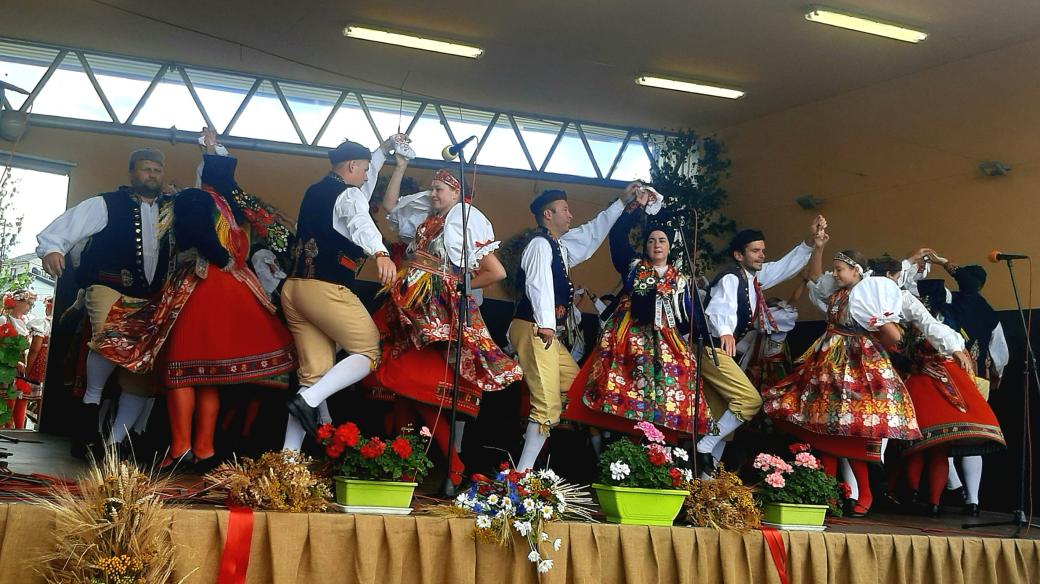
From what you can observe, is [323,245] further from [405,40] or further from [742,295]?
[405,40]

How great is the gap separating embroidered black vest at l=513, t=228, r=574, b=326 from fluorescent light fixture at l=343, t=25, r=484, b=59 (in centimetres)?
244

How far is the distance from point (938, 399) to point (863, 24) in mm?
2382

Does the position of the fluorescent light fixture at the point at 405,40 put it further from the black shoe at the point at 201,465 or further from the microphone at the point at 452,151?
the black shoe at the point at 201,465

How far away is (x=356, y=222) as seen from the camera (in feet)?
14.2

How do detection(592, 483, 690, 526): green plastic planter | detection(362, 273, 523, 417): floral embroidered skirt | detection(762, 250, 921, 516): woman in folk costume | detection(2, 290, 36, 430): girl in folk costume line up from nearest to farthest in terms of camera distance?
detection(592, 483, 690, 526): green plastic planter → detection(362, 273, 523, 417): floral embroidered skirt → detection(762, 250, 921, 516): woman in folk costume → detection(2, 290, 36, 430): girl in folk costume

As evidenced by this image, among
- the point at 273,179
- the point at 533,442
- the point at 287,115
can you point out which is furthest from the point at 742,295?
the point at 287,115

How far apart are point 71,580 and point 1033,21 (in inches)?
237

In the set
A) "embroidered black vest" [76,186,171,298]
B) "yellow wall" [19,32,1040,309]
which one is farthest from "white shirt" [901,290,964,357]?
"embroidered black vest" [76,186,171,298]

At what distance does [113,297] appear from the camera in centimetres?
491

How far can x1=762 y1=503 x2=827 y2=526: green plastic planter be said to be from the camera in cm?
411

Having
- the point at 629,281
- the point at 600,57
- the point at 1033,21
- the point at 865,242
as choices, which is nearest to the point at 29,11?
the point at 600,57

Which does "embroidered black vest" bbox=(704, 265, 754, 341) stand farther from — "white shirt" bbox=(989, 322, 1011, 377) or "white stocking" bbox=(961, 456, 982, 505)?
"white shirt" bbox=(989, 322, 1011, 377)

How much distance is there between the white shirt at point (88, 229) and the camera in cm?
457

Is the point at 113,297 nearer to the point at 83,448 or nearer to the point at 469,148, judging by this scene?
the point at 83,448
